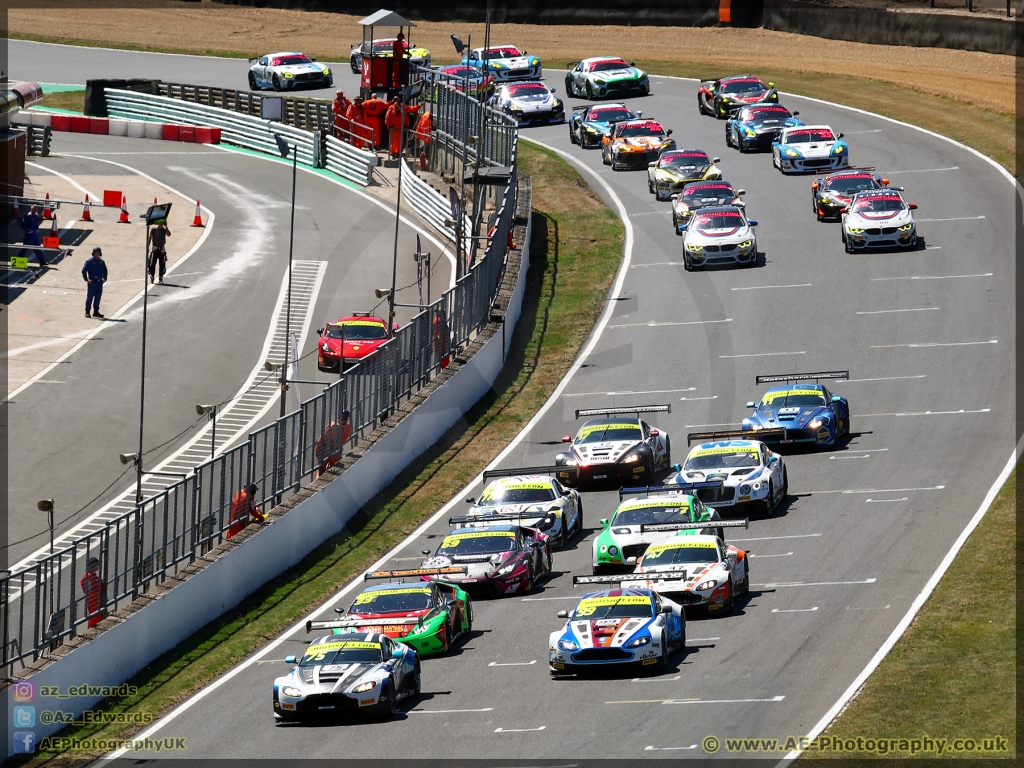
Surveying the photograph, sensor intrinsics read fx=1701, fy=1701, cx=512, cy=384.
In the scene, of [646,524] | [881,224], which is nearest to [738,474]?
[646,524]

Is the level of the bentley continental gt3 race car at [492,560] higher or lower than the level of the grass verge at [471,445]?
higher

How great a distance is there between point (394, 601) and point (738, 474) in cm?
765

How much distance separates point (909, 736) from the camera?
18031mm

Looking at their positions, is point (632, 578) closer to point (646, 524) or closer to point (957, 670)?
point (646, 524)

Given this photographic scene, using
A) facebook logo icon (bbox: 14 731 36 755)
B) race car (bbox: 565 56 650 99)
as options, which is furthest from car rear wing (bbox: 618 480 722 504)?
race car (bbox: 565 56 650 99)

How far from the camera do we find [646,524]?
85.1ft

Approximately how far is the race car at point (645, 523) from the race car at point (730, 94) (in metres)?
33.2

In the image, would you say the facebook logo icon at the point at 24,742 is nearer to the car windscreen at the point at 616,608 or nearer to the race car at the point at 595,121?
the car windscreen at the point at 616,608

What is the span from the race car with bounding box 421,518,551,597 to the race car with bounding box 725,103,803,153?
3131 cm

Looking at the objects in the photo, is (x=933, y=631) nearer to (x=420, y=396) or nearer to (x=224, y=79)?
(x=420, y=396)

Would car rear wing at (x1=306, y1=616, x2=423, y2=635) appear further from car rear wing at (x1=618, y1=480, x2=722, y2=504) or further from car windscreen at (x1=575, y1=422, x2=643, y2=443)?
car windscreen at (x1=575, y1=422, x2=643, y2=443)

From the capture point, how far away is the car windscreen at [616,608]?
70.1ft

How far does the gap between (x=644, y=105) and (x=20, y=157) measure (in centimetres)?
2264

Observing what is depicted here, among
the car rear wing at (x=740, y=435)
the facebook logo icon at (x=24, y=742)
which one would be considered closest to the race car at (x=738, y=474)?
the car rear wing at (x=740, y=435)
